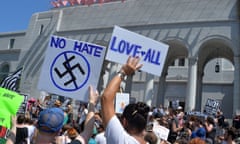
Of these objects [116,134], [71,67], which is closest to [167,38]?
[71,67]

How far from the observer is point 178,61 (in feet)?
121

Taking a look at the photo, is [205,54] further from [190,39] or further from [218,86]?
[218,86]

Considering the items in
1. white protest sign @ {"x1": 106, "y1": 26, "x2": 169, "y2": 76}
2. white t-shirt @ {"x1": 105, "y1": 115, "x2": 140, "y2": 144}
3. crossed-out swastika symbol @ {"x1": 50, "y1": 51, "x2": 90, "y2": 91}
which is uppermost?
white protest sign @ {"x1": 106, "y1": 26, "x2": 169, "y2": 76}

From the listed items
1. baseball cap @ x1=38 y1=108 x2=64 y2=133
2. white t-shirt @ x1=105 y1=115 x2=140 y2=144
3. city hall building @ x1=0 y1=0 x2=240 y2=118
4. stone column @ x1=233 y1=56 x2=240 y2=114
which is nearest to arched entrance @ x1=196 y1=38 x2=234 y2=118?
city hall building @ x1=0 y1=0 x2=240 y2=118

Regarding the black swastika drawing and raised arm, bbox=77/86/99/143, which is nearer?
raised arm, bbox=77/86/99/143

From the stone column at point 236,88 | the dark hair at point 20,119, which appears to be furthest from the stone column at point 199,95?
the dark hair at point 20,119

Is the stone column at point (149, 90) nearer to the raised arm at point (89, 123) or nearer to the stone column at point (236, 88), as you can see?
the stone column at point (236, 88)

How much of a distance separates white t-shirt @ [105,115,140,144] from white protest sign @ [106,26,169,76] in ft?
8.03

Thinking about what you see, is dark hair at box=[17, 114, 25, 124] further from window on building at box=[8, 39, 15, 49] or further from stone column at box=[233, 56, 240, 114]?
window on building at box=[8, 39, 15, 49]

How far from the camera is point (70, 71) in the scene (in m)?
4.30

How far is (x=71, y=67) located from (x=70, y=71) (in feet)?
0.20

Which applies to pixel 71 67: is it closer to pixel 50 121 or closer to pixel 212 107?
pixel 50 121

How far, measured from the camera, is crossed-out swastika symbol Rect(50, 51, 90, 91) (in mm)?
4191

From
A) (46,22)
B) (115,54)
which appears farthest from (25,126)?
(46,22)
